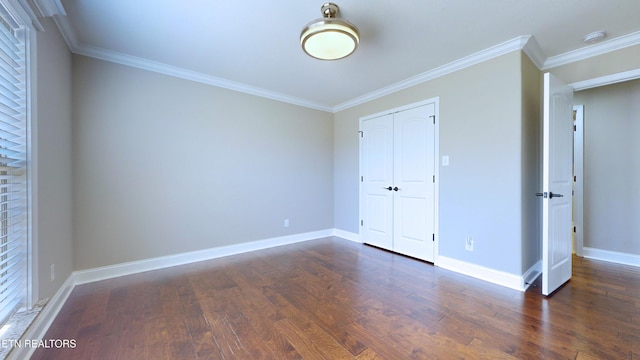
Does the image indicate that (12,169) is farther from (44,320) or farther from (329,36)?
(329,36)

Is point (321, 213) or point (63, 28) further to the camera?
point (321, 213)

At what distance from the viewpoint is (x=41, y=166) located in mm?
1805

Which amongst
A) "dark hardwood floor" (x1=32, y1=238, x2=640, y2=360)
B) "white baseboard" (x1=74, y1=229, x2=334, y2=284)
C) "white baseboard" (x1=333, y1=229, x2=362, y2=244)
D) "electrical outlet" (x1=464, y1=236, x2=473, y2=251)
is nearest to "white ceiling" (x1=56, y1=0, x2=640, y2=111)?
"electrical outlet" (x1=464, y1=236, x2=473, y2=251)

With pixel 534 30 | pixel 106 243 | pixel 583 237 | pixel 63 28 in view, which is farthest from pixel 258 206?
pixel 583 237

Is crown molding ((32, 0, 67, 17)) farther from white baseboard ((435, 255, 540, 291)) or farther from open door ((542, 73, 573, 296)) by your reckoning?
white baseboard ((435, 255, 540, 291))

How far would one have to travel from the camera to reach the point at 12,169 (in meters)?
A: 1.55

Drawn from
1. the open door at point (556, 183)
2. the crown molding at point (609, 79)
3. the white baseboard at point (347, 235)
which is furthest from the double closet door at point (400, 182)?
the crown molding at point (609, 79)

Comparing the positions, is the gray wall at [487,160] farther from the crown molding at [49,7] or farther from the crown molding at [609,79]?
the crown molding at [49,7]

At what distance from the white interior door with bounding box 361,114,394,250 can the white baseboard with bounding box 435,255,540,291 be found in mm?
886

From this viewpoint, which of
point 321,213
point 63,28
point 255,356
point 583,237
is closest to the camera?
point 255,356

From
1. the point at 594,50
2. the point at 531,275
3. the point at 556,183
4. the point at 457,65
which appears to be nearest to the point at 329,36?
the point at 457,65

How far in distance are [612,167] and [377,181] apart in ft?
9.86

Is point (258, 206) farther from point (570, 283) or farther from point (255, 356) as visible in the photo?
point (570, 283)

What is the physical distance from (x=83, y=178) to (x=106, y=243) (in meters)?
0.73
